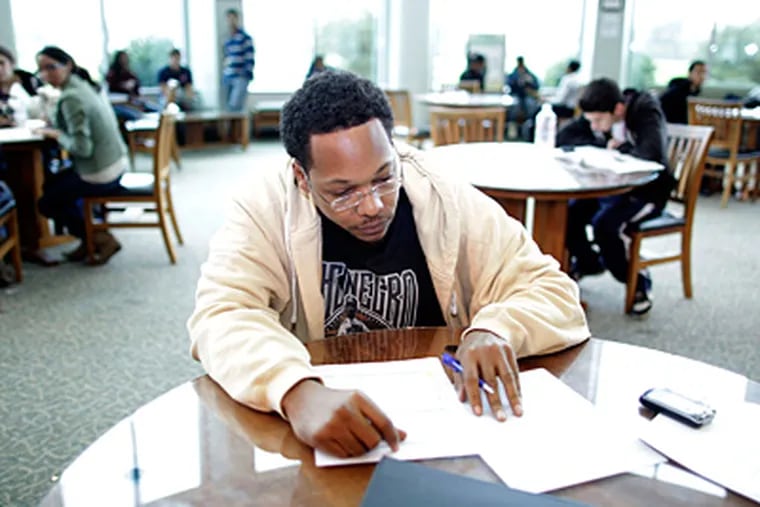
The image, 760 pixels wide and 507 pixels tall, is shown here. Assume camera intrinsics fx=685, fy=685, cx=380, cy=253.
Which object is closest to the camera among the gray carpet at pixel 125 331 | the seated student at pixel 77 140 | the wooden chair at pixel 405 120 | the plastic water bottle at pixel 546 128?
the gray carpet at pixel 125 331

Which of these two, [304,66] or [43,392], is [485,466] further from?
[304,66]

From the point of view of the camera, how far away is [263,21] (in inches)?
348

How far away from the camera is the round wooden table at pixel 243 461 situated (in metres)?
0.77

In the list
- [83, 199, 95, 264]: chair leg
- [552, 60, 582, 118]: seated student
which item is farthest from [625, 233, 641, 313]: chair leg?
[552, 60, 582, 118]: seated student

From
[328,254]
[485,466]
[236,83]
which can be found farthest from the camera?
[236,83]

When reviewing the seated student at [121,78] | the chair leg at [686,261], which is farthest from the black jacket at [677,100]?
the seated student at [121,78]

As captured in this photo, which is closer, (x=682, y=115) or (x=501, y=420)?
(x=501, y=420)

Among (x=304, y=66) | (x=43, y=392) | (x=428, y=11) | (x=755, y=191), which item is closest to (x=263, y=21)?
(x=304, y=66)

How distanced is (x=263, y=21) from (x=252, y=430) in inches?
341

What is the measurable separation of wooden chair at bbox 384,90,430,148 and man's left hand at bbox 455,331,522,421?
5015 mm

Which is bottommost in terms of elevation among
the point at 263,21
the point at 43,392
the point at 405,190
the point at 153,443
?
the point at 43,392

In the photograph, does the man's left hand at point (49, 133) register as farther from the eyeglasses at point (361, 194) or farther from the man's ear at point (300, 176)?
the eyeglasses at point (361, 194)

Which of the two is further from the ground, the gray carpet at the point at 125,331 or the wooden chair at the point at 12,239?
the wooden chair at the point at 12,239

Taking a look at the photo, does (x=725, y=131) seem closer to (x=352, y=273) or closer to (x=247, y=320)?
(x=352, y=273)
